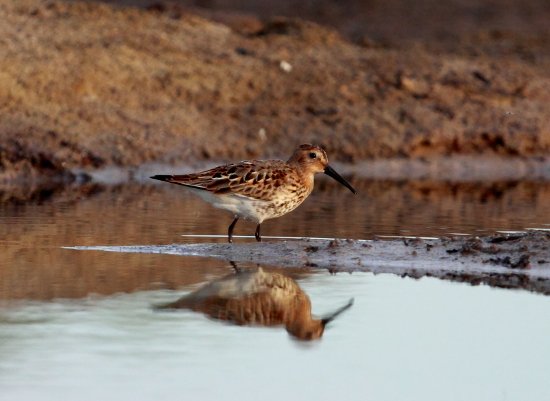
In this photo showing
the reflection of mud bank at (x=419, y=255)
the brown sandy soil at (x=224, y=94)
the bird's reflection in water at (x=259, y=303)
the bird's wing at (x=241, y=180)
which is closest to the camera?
the bird's reflection in water at (x=259, y=303)

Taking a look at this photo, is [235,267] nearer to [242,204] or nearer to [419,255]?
[242,204]

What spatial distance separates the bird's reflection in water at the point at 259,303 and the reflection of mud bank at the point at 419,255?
0.84 m

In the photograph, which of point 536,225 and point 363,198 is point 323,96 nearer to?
point 363,198

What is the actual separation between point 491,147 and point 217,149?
13.5ft

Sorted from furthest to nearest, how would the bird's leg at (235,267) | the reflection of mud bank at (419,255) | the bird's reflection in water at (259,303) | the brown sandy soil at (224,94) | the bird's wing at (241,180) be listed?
1. the brown sandy soil at (224,94)
2. the bird's wing at (241,180)
3. the bird's leg at (235,267)
4. the reflection of mud bank at (419,255)
5. the bird's reflection in water at (259,303)

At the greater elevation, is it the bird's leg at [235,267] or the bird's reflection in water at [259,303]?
the bird's leg at [235,267]

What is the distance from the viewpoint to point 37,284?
1006cm

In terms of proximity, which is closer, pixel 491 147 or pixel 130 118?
pixel 130 118

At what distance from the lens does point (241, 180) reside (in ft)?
39.6

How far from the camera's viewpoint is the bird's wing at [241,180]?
39.4 feet

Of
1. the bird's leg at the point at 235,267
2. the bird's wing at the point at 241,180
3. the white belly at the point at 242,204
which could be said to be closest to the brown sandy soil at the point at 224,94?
the bird's wing at the point at 241,180

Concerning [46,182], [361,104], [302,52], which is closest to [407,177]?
[361,104]

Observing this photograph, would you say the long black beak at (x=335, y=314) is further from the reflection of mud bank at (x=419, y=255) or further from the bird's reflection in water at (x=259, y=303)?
the reflection of mud bank at (x=419, y=255)

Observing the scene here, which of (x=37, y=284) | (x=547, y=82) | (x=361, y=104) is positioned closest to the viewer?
(x=37, y=284)
